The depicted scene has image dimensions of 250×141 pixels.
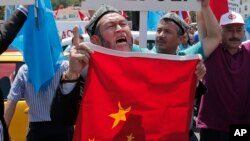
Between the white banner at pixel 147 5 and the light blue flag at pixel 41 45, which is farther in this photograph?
the light blue flag at pixel 41 45

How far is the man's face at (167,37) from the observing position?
4.00 metres

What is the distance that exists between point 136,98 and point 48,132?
193 centimetres

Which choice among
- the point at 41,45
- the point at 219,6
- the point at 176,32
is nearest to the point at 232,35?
the point at 219,6

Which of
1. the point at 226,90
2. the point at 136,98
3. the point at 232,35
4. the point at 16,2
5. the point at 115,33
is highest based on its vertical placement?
the point at 16,2

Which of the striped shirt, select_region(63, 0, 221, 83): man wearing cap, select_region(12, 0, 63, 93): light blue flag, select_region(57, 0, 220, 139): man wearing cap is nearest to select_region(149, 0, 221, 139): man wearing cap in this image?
select_region(63, 0, 221, 83): man wearing cap

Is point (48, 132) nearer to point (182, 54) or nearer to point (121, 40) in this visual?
point (182, 54)

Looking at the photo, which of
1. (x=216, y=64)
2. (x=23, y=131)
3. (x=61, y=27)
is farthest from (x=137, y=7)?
(x=61, y=27)

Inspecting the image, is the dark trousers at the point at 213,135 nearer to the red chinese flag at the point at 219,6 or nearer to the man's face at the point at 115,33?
the red chinese flag at the point at 219,6

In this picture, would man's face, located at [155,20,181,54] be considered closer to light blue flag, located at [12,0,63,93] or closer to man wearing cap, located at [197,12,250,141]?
man wearing cap, located at [197,12,250,141]

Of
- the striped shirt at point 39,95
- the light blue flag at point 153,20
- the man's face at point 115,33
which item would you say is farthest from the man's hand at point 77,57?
the light blue flag at point 153,20

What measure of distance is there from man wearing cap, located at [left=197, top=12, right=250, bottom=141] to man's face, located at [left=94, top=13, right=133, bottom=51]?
4.23 ft

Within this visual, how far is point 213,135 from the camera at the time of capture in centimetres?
456

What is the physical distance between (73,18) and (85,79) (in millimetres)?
10754

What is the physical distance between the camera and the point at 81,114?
3.21 m
